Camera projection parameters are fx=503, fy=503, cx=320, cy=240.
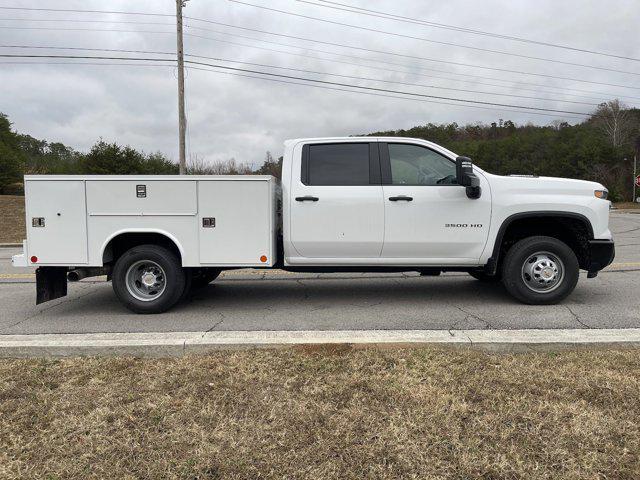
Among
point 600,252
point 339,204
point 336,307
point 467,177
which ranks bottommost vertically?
point 336,307

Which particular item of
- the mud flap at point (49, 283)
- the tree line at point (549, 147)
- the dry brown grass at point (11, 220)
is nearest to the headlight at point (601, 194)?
the mud flap at point (49, 283)

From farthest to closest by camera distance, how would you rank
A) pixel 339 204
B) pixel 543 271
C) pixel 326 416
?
pixel 543 271, pixel 339 204, pixel 326 416

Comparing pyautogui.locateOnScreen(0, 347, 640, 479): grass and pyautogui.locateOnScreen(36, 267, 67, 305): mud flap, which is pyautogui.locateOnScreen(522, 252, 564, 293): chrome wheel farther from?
pyautogui.locateOnScreen(36, 267, 67, 305): mud flap

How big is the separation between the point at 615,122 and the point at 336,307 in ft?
306

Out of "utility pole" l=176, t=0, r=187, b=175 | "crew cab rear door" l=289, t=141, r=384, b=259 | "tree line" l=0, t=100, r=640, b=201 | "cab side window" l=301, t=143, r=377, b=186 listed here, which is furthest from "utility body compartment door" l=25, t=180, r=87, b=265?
"tree line" l=0, t=100, r=640, b=201

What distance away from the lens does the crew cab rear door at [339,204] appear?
19.4 ft

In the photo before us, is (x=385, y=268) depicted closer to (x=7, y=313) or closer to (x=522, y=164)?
(x=7, y=313)

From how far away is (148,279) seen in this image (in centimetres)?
600

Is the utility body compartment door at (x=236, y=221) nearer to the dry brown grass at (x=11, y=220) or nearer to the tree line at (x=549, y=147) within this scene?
the dry brown grass at (x=11, y=220)

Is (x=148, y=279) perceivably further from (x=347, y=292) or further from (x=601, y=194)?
(x=601, y=194)

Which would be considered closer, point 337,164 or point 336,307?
point 337,164

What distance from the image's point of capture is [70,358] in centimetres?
431

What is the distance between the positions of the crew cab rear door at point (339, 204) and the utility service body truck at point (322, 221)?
0.01 metres

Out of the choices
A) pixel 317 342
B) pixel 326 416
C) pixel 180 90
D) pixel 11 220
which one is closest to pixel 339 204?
pixel 317 342
